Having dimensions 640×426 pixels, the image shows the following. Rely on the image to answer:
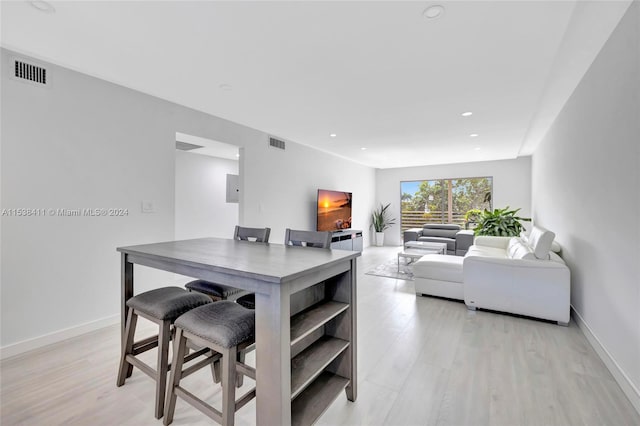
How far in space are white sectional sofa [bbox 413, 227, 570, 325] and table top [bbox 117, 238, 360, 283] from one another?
212cm

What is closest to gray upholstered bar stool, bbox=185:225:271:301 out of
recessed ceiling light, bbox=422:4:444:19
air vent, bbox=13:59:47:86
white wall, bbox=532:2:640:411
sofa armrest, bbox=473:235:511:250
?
recessed ceiling light, bbox=422:4:444:19

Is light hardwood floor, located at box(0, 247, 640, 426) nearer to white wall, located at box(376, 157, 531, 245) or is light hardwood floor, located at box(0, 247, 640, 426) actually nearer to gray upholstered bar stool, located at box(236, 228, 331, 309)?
gray upholstered bar stool, located at box(236, 228, 331, 309)

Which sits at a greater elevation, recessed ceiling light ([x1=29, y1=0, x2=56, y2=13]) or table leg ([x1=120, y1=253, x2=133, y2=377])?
recessed ceiling light ([x1=29, y1=0, x2=56, y2=13])

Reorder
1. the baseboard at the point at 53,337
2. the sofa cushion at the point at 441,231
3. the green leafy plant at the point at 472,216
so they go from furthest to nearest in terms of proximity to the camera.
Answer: the green leafy plant at the point at 472,216
the sofa cushion at the point at 441,231
the baseboard at the point at 53,337

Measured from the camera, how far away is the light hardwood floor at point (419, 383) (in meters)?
1.57

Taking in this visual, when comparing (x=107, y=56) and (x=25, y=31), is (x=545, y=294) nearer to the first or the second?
(x=107, y=56)

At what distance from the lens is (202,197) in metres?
5.43

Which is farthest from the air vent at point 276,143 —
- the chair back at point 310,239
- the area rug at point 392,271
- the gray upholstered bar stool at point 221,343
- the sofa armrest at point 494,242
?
the sofa armrest at point 494,242

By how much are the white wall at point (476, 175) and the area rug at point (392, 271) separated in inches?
128

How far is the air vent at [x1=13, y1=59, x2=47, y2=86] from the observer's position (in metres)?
2.26

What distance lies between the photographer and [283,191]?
495cm

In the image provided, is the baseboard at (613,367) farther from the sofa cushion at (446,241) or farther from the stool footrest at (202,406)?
the sofa cushion at (446,241)

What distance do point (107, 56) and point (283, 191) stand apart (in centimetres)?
300

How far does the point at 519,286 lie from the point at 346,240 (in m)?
3.59
